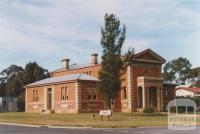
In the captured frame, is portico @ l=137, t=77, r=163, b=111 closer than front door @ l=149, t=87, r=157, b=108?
Yes

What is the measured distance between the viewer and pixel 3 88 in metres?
110

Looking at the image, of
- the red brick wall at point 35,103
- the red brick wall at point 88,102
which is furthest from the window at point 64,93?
the red brick wall at point 35,103

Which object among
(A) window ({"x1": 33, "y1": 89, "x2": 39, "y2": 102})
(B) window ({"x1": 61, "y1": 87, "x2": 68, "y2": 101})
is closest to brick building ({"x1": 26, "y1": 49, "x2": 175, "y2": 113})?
(B) window ({"x1": 61, "y1": 87, "x2": 68, "y2": 101})

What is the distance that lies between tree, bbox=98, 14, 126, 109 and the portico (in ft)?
37.5

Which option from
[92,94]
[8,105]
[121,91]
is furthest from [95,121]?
[8,105]

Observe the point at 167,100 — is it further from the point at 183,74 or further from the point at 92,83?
the point at 183,74

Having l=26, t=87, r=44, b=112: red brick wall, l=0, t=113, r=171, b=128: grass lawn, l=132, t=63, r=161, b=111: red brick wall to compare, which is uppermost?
l=132, t=63, r=161, b=111: red brick wall

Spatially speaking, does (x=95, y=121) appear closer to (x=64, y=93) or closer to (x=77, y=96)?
(x=77, y=96)

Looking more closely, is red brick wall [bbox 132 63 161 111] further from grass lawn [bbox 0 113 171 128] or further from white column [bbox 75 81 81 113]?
grass lawn [bbox 0 113 171 128]

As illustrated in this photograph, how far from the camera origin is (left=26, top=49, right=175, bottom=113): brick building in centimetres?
5759

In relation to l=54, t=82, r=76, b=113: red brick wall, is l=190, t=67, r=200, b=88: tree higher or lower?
higher

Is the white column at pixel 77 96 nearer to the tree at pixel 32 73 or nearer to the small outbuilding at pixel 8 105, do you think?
the small outbuilding at pixel 8 105

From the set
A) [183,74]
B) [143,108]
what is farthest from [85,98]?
[183,74]

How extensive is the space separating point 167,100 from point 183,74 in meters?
70.4
